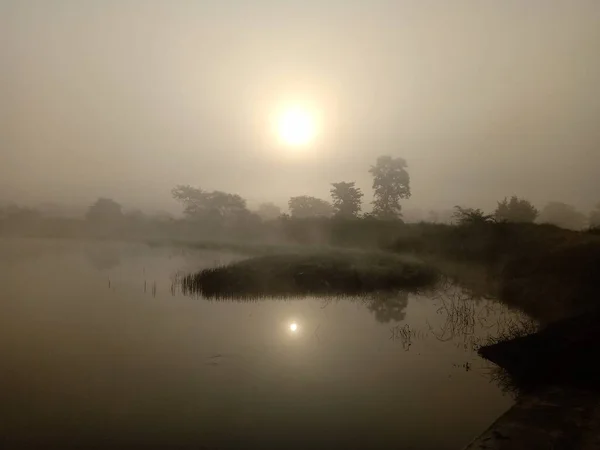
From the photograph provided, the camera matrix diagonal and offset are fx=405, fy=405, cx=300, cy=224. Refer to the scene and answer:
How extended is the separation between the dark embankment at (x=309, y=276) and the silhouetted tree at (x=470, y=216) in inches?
59.5

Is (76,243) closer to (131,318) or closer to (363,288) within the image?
(131,318)

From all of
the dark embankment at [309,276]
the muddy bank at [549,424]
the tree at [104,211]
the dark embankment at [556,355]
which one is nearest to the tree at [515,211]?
the dark embankment at [309,276]

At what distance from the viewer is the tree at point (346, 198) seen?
1215 centimetres

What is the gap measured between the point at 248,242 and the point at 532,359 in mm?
8225

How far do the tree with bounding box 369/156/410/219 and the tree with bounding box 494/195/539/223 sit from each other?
8.51 ft

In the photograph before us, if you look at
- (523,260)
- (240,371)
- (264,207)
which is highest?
(264,207)

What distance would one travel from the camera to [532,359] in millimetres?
5168

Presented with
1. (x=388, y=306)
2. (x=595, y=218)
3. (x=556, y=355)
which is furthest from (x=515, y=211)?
(x=556, y=355)

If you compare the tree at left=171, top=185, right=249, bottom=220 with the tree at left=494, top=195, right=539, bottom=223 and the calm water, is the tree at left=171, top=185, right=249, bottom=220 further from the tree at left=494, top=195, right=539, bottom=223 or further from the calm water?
the tree at left=494, top=195, right=539, bottom=223

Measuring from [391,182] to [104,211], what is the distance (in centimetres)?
865

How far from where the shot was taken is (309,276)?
10.6 metres

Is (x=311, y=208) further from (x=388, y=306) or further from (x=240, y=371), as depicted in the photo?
(x=240, y=371)

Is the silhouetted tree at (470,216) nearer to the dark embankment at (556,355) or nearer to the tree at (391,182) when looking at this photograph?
the tree at (391,182)

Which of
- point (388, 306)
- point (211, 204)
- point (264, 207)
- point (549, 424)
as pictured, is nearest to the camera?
point (549, 424)
